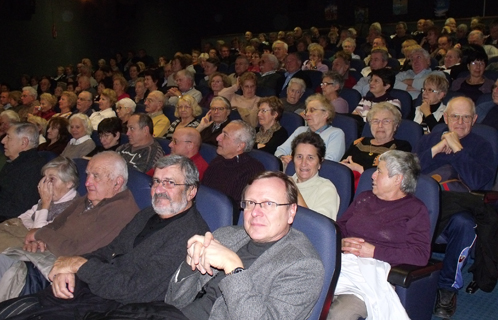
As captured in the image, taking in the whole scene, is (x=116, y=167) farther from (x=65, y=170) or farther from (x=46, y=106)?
(x=46, y=106)

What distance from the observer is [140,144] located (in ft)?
13.4

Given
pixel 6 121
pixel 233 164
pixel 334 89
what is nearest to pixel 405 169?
pixel 233 164

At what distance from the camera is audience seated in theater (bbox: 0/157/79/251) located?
301 centimetres

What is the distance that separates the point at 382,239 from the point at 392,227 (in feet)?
0.23

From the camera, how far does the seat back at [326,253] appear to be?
191cm

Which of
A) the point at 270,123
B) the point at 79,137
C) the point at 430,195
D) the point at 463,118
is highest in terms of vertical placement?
the point at 463,118

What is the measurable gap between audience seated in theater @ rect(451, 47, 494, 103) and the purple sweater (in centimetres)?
283

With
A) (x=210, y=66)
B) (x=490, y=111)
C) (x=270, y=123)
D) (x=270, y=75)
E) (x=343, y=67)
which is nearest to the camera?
(x=490, y=111)

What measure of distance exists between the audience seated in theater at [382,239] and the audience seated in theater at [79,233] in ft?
3.69

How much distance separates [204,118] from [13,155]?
5.40 feet

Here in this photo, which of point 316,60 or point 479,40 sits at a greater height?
point 479,40

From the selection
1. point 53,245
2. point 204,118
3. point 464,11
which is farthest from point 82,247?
point 464,11

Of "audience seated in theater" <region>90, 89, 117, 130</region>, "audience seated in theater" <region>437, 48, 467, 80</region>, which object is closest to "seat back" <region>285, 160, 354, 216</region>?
"audience seated in theater" <region>437, 48, 467, 80</region>

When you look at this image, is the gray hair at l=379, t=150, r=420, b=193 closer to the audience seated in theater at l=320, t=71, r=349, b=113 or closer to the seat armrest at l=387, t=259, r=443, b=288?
the seat armrest at l=387, t=259, r=443, b=288
